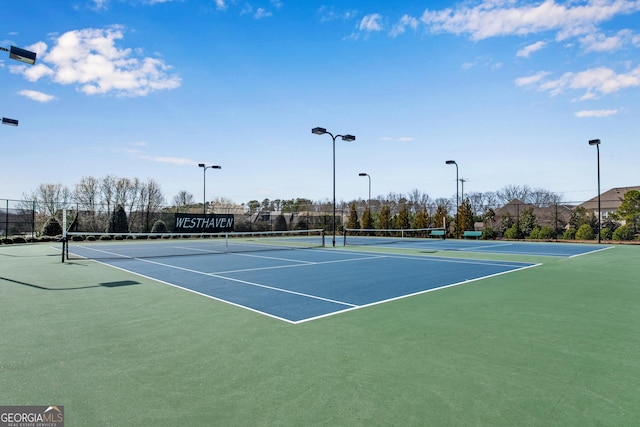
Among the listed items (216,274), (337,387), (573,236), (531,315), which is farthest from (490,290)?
(573,236)

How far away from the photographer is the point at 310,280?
341 inches

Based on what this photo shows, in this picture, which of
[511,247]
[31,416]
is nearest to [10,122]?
[31,416]

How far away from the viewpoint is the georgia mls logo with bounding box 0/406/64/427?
2.60 metres

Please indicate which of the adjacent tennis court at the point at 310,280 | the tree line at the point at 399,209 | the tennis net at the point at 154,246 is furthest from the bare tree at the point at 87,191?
the adjacent tennis court at the point at 310,280

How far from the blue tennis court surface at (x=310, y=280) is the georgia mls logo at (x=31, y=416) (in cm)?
286

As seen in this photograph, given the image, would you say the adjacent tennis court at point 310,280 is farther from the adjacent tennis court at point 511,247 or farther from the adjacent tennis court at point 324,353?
the adjacent tennis court at point 511,247

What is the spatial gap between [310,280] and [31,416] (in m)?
6.25

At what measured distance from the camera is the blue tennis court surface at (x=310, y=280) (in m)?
6.20

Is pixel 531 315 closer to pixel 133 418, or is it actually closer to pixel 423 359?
pixel 423 359

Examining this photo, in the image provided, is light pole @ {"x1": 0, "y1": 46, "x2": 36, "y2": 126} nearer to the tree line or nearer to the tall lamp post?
the tall lamp post

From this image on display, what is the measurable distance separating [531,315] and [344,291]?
10.4 ft

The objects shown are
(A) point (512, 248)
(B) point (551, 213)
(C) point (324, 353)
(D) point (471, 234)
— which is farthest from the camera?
(B) point (551, 213)

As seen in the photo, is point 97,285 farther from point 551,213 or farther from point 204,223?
point 551,213

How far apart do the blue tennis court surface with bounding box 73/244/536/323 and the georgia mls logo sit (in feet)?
9.39
